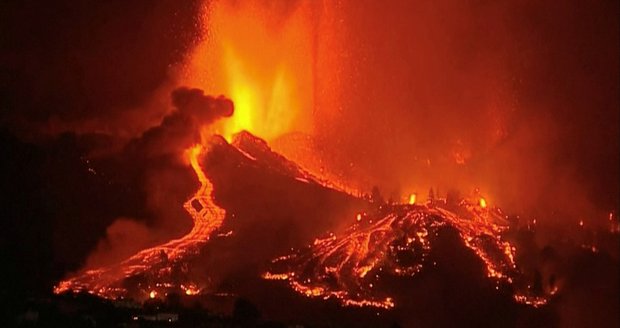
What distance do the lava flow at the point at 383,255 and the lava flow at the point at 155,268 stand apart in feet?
10.6

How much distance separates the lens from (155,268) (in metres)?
42.9

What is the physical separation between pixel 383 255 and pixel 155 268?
375 inches

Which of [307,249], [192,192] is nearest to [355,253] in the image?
[307,249]

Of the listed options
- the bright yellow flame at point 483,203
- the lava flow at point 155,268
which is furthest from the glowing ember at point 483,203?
the lava flow at point 155,268

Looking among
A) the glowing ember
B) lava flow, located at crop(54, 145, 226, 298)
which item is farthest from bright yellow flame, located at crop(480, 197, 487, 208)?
lava flow, located at crop(54, 145, 226, 298)

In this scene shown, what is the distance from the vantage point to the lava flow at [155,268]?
40.6 meters

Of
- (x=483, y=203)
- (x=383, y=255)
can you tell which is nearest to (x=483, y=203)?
(x=483, y=203)

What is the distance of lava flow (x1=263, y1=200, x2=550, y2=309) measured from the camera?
45.3 meters

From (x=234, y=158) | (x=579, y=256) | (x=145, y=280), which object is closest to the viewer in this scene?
(x=145, y=280)

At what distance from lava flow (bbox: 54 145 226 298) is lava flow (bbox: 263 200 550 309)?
3.22m

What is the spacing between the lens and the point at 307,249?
4878 centimetres

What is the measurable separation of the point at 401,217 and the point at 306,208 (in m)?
3.91

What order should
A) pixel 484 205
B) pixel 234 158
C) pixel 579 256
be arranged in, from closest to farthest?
pixel 234 158
pixel 484 205
pixel 579 256

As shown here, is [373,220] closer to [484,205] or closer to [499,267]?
[499,267]
